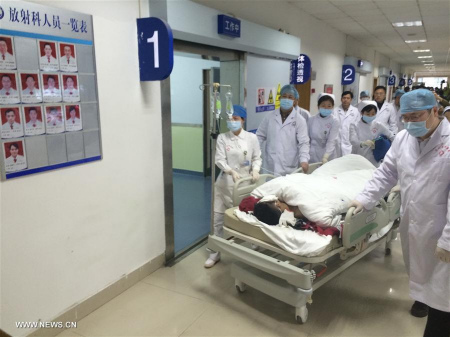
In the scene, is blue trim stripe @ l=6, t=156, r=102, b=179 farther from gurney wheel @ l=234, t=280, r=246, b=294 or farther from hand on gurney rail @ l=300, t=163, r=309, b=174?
hand on gurney rail @ l=300, t=163, r=309, b=174

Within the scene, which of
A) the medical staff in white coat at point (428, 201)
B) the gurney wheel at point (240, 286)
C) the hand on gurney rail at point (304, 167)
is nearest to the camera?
the medical staff in white coat at point (428, 201)

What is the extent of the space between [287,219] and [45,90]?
175cm

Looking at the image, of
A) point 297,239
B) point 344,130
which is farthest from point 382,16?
point 297,239

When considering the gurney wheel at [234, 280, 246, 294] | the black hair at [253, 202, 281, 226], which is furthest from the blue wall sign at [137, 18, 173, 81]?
the gurney wheel at [234, 280, 246, 294]

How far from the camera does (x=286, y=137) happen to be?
148 inches

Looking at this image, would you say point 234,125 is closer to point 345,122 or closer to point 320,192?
point 320,192

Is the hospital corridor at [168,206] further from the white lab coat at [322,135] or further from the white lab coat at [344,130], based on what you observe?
the white lab coat at [344,130]

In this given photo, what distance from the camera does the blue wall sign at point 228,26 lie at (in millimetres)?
3393

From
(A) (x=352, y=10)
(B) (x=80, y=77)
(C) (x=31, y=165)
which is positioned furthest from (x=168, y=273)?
(A) (x=352, y=10)

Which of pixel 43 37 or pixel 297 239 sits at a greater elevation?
pixel 43 37

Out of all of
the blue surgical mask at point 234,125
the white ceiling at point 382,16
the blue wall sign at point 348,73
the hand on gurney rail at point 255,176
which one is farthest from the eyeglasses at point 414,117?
the blue wall sign at point 348,73

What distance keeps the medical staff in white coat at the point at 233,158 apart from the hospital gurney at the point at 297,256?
0.40 meters

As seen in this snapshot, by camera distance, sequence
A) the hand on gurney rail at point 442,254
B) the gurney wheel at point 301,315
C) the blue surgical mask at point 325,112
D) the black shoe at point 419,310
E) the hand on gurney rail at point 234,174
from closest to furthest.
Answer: the hand on gurney rail at point 442,254 → the gurney wheel at point 301,315 → the black shoe at point 419,310 → the hand on gurney rail at point 234,174 → the blue surgical mask at point 325,112

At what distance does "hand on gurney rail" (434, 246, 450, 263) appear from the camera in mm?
1783
